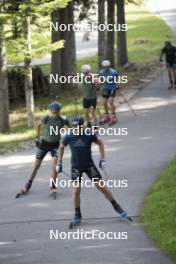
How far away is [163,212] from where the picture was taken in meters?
11.7

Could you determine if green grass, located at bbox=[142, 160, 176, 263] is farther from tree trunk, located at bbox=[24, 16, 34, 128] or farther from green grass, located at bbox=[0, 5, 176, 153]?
tree trunk, located at bbox=[24, 16, 34, 128]

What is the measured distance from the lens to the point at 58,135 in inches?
524

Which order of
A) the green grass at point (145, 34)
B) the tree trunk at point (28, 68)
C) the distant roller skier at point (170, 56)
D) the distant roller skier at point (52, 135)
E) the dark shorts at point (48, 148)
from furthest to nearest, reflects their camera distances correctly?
1. the green grass at point (145, 34)
2. the distant roller skier at point (170, 56)
3. the tree trunk at point (28, 68)
4. the dark shorts at point (48, 148)
5. the distant roller skier at point (52, 135)

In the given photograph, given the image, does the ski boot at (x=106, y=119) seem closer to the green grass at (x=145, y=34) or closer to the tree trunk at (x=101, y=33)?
the tree trunk at (x=101, y=33)

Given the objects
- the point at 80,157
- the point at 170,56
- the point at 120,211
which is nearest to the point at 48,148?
the point at 80,157

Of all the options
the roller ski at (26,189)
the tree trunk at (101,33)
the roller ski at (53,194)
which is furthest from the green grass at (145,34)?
the roller ski at (53,194)

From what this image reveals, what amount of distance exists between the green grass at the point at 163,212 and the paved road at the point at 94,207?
0.54ft

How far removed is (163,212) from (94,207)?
56.4 inches

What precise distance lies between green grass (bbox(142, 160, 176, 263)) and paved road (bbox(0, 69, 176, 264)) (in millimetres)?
165

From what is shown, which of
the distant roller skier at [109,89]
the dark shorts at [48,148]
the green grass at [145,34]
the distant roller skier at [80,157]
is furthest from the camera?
the green grass at [145,34]

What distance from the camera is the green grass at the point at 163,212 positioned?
10433 mm

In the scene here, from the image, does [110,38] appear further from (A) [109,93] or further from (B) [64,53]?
(A) [109,93]

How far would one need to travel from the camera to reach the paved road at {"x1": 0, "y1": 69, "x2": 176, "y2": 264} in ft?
33.7

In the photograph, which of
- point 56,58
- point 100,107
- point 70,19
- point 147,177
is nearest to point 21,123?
point 100,107
